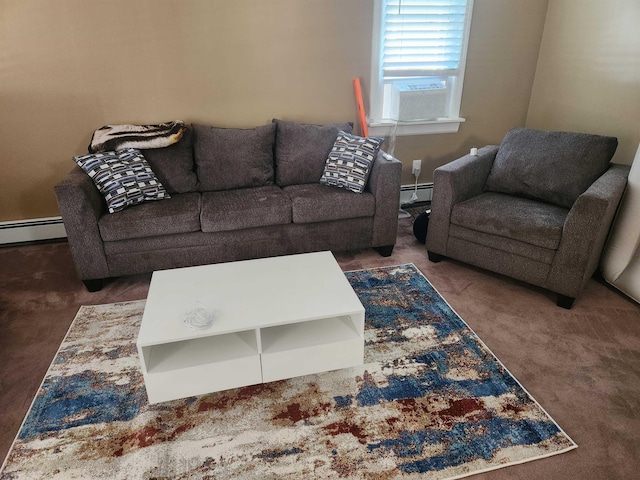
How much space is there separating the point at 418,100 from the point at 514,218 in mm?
1401

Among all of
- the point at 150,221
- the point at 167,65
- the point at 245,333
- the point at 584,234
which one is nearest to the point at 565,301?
the point at 584,234

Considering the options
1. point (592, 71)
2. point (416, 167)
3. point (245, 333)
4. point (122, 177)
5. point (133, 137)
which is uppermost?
point (592, 71)

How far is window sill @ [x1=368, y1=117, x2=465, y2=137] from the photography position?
145 inches

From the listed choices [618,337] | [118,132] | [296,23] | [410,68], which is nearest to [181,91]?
[118,132]

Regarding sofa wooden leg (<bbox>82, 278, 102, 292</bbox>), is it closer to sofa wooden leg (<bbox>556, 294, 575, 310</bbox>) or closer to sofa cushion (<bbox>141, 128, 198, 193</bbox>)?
sofa cushion (<bbox>141, 128, 198, 193</bbox>)

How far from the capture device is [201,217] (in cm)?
275

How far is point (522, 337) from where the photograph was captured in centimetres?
231

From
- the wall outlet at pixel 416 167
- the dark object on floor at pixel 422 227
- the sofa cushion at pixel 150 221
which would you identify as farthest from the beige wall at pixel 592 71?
the sofa cushion at pixel 150 221

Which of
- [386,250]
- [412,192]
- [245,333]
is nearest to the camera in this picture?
[245,333]

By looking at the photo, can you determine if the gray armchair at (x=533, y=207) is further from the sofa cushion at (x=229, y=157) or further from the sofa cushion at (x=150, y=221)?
the sofa cushion at (x=150, y=221)

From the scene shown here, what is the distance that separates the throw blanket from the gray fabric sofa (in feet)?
0.26

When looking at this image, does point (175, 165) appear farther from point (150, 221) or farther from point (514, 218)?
point (514, 218)

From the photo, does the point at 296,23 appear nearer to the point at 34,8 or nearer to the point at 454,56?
the point at 454,56

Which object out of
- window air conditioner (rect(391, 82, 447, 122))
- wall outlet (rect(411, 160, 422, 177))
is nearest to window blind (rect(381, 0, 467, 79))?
window air conditioner (rect(391, 82, 447, 122))
